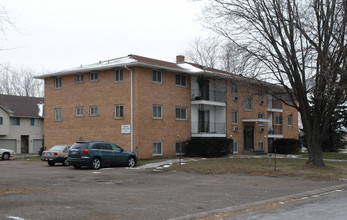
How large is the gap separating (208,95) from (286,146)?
44.5 ft

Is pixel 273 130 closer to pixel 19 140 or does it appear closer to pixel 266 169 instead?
pixel 266 169

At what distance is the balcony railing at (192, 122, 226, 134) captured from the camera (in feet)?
114

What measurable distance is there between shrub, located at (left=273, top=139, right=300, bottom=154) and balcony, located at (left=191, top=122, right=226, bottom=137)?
10.5 meters

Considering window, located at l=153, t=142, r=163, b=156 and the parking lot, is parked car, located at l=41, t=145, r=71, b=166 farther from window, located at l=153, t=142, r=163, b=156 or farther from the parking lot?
the parking lot

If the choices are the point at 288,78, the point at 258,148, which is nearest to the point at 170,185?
the point at 288,78

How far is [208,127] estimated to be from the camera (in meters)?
35.3

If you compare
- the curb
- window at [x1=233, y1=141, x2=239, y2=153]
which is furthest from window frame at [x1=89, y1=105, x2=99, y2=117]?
the curb

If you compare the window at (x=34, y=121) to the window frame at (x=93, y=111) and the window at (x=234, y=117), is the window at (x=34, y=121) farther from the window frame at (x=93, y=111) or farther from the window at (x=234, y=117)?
the window at (x=234, y=117)

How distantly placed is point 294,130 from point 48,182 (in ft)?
126

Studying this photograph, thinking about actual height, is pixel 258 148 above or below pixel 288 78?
below

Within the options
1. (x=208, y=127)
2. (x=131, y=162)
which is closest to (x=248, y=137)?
(x=208, y=127)

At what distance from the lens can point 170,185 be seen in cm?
1622

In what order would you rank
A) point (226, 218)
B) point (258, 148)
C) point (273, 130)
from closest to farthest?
point (226, 218) → point (258, 148) → point (273, 130)

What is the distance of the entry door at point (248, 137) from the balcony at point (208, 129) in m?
3.89
